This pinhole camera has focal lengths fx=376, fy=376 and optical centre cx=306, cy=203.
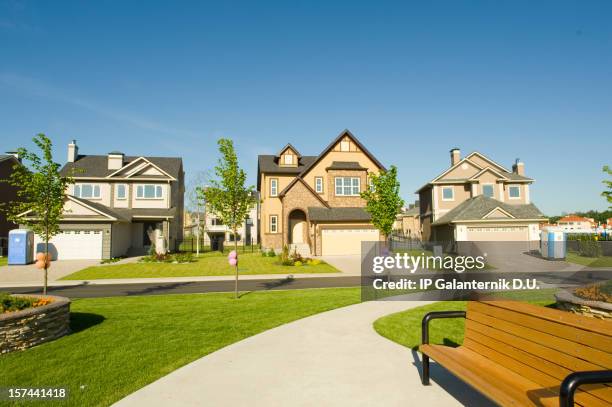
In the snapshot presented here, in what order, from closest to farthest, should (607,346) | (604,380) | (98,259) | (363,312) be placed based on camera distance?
(604,380)
(607,346)
(363,312)
(98,259)

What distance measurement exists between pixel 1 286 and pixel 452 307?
1927 centimetres

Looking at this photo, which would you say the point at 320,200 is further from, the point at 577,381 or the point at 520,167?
the point at 577,381

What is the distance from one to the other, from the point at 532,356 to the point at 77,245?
32.8m

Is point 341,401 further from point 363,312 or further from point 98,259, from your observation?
point 98,259

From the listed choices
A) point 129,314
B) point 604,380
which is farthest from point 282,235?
point 604,380

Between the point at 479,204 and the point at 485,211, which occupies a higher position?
the point at 479,204

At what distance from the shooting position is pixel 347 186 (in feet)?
124

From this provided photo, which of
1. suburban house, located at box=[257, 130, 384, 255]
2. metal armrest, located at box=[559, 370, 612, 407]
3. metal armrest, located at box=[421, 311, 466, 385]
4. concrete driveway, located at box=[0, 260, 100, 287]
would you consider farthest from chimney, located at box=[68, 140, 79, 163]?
metal armrest, located at box=[559, 370, 612, 407]

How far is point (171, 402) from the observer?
4840 millimetres

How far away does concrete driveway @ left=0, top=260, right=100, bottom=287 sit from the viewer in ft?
63.6

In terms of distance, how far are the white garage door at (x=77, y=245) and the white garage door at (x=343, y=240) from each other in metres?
18.4

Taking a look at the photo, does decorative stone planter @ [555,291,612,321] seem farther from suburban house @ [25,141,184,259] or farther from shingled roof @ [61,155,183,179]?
shingled roof @ [61,155,183,179]

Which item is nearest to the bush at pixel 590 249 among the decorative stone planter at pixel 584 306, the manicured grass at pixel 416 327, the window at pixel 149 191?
the manicured grass at pixel 416 327

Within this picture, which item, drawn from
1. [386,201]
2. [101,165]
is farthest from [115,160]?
[386,201]
